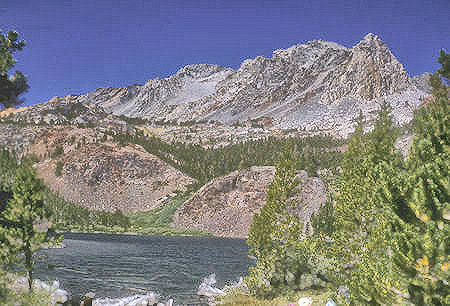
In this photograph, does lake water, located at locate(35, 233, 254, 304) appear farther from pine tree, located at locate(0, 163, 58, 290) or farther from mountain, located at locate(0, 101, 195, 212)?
mountain, located at locate(0, 101, 195, 212)

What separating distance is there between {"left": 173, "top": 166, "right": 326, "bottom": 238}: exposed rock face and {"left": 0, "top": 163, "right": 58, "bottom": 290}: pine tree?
255ft

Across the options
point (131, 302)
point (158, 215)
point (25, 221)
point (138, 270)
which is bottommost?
point (158, 215)

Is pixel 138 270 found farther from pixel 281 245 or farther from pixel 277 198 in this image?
pixel 277 198

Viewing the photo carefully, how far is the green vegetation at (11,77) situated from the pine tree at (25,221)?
4.75m

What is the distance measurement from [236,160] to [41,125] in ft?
291

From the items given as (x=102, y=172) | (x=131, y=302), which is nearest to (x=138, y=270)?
(x=131, y=302)

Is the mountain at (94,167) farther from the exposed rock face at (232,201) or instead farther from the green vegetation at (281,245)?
the green vegetation at (281,245)

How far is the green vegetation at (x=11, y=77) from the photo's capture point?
1457cm

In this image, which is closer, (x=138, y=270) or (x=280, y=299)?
(x=280, y=299)

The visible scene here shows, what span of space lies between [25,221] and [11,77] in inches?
305

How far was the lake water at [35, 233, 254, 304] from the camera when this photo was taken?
1051 inches

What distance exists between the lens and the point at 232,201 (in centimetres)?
9906

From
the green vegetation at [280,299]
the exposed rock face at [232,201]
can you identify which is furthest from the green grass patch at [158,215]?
the green vegetation at [280,299]

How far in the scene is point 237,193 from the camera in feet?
331
